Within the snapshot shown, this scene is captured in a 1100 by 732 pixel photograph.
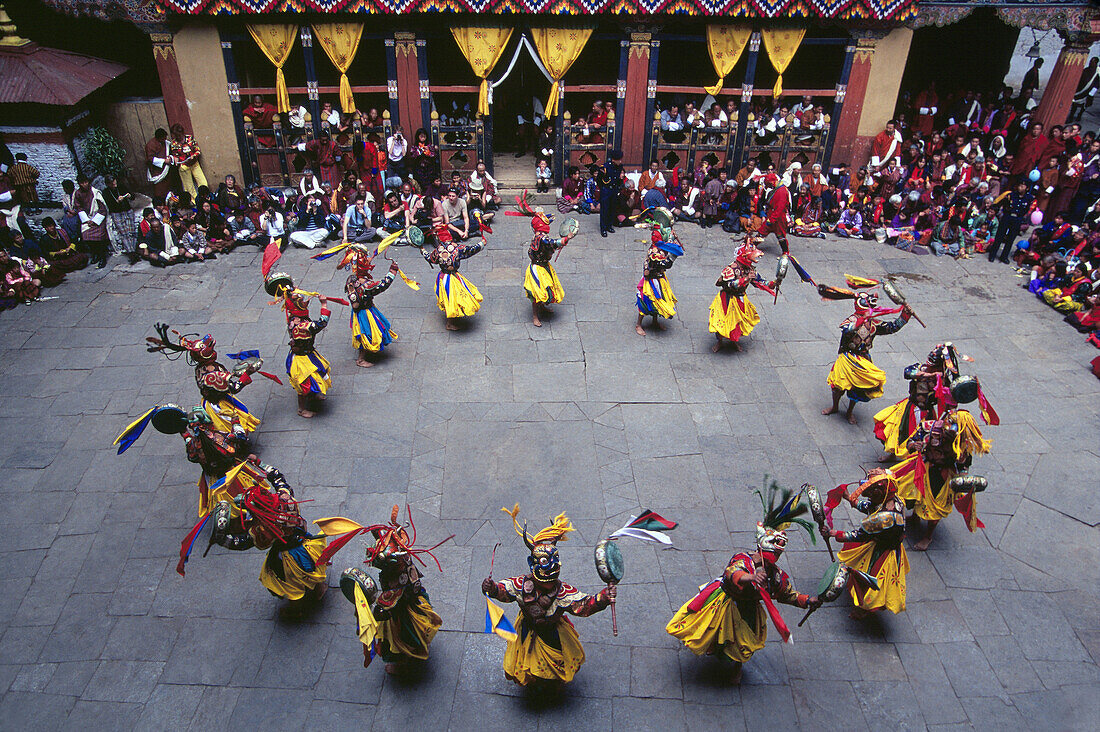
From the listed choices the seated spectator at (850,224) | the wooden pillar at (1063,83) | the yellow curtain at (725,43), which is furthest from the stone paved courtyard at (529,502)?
the yellow curtain at (725,43)

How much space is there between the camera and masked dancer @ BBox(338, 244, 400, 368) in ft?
26.9

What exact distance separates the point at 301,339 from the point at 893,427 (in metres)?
6.10

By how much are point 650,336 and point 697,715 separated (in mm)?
5287

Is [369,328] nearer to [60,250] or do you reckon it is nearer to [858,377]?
[858,377]

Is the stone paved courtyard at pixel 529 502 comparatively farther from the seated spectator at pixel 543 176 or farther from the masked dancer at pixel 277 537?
the seated spectator at pixel 543 176

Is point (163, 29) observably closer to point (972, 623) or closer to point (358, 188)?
point (358, 188)

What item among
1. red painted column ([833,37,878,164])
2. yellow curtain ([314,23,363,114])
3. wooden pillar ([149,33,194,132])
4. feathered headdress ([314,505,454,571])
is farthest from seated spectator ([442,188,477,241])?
red painted column ([833,37,878,164])

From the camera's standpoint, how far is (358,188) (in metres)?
12.5

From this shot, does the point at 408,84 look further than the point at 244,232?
Yes

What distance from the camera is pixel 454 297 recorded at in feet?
29.8

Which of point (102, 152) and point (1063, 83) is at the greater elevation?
point (1063, 83)

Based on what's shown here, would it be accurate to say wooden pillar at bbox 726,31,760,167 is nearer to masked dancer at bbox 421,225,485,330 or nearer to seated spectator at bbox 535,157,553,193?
seated spectator at bbox 535,157,553,193

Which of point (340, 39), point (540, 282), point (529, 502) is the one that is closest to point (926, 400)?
point (529, 502)

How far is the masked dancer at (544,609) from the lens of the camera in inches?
177
